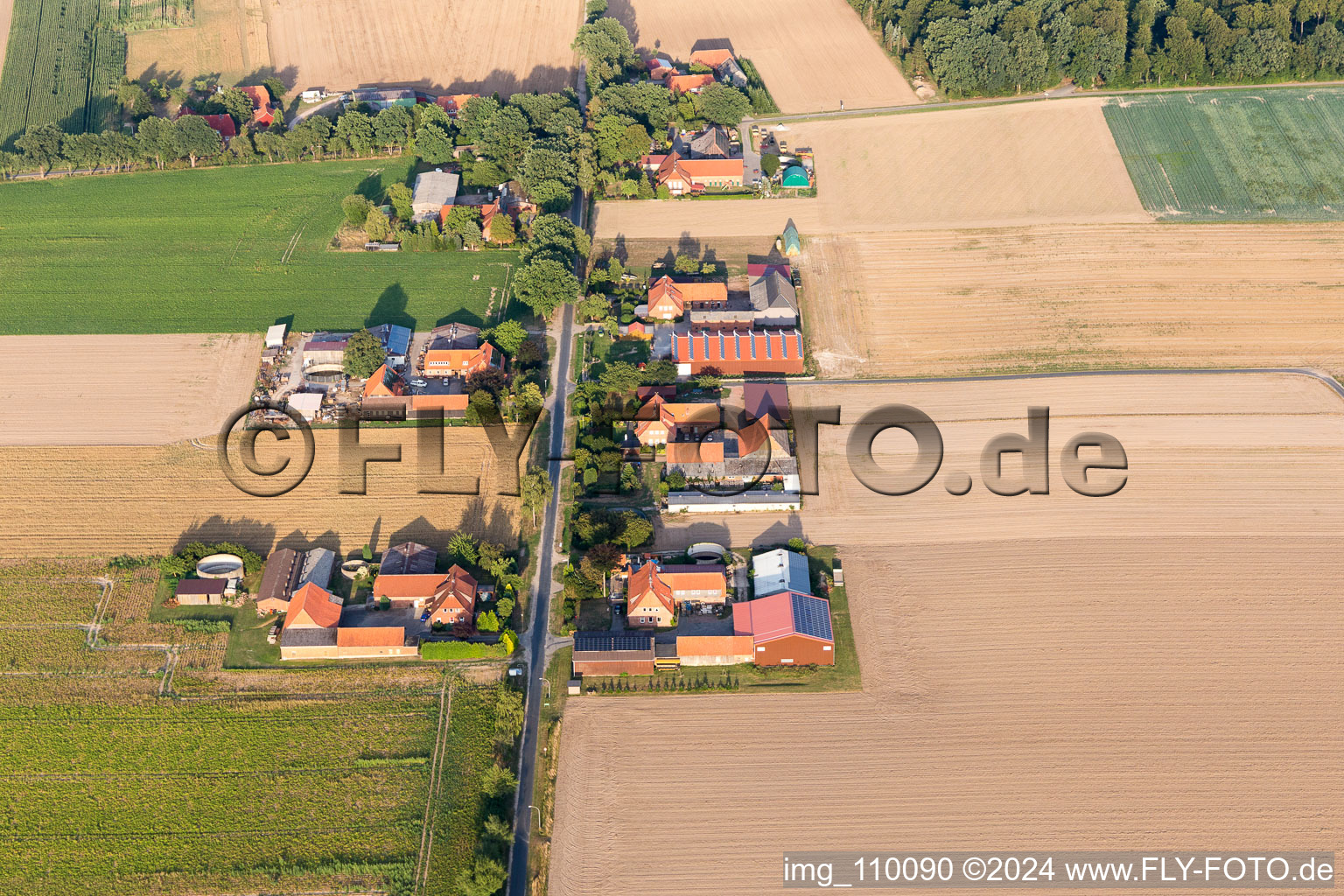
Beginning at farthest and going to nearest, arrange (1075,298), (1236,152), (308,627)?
(1236,152), (1075,298), (308,627)

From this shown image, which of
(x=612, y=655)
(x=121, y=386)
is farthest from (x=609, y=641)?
(x=121, y=386)

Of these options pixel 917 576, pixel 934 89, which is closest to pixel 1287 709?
pixel 917 576

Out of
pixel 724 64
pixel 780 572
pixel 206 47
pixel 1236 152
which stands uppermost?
pixel 206 47

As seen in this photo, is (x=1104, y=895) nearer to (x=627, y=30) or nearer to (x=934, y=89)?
(x=934, y=89)

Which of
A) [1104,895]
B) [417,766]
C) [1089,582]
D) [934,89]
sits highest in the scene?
[934,89]

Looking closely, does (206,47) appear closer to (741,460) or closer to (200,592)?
(200,592)

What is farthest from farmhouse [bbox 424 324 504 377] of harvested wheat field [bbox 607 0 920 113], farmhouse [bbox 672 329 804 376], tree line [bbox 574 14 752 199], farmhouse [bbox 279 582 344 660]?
harvested wheat field [bbox 607 0 920 113]

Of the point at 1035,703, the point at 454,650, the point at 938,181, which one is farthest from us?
the point at 938,181
